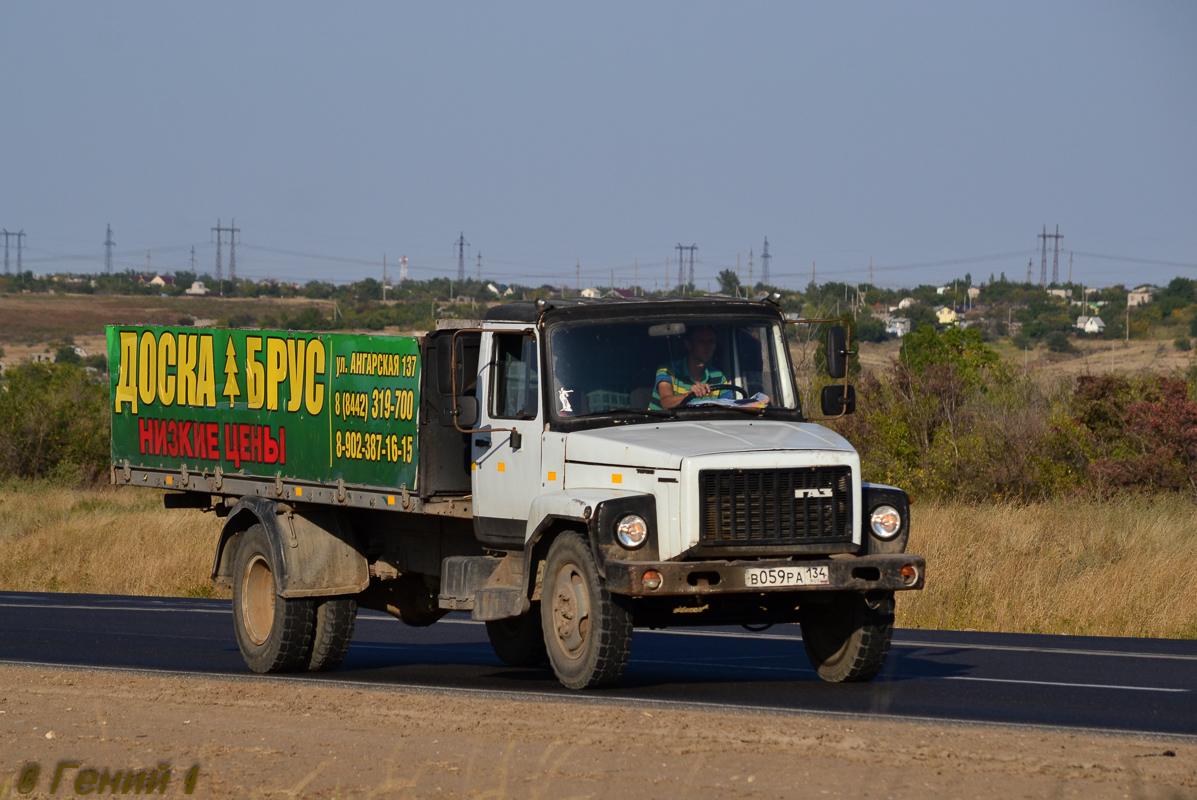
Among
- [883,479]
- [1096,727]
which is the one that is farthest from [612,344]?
[883,479]

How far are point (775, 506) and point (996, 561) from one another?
10.7m

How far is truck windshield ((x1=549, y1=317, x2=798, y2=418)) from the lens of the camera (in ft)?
34.7

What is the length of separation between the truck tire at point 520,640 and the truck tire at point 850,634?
2.72m

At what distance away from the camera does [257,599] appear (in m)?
13.1

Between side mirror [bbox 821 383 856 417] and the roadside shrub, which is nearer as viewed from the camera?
side mirror [bbox 821 383 856 417]

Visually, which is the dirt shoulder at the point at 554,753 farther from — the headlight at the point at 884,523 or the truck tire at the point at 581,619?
the headlight at the point at 884,523

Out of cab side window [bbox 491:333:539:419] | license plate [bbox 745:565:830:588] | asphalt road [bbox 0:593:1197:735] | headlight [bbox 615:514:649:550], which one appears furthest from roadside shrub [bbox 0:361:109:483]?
license plate [bbox 745:565:830:588]

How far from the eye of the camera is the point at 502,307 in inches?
444

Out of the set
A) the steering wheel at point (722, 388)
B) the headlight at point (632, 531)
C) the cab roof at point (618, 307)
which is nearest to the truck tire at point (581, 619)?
the headlight at point (632, 531)

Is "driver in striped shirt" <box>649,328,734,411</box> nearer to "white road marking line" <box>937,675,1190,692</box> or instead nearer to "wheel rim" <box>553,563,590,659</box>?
"wheel rim" <box>553,563,590,659</box>

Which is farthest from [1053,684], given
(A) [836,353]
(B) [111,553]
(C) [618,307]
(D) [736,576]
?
(B) [111,553]

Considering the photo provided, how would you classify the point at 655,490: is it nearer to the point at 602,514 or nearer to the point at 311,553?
the point at 602,514

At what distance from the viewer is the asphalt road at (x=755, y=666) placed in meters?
9.92

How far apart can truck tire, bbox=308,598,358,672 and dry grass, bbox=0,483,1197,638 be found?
7079 mm
